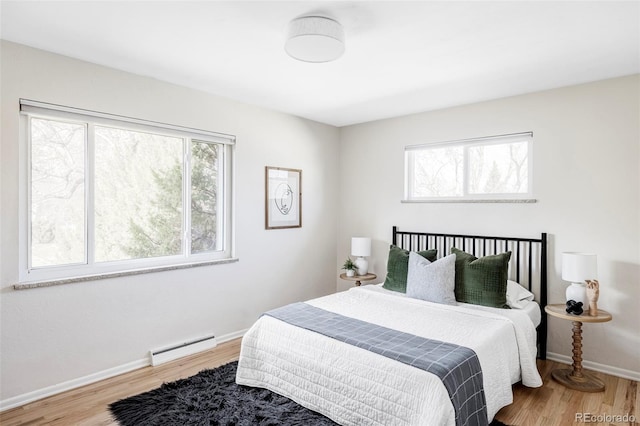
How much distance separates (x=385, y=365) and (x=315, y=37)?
6.47 feet

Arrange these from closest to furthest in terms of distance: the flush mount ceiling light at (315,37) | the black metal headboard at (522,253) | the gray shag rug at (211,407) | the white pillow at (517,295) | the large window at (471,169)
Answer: the flush mount ceiling light at (315,37) → the gray shag rug at (211,407) → the white pillow at (517,295) → the black metal headboard at (522,253) → the large window at (471,169)

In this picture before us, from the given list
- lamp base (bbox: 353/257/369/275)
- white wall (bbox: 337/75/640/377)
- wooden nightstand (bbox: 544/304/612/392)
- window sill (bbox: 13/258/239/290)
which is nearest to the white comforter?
wooden nightstand (bbox: 544/304/612/392)

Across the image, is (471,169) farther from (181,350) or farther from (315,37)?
(181,350)

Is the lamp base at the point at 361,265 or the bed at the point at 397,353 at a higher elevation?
the lamp base at the point at 361,265

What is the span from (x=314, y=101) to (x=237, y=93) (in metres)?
0.80

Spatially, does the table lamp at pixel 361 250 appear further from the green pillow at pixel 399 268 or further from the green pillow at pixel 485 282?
the green pillow at pixel 485 282

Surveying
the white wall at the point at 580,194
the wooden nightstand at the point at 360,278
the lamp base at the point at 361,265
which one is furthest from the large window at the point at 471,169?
the wooden nightstand at the point at 360,278

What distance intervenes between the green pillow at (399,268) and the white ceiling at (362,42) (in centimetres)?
160

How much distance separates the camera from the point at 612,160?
3.16m

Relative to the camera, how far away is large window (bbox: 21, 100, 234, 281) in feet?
9.14

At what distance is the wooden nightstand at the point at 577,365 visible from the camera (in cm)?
286

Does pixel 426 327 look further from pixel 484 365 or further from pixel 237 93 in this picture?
pixel 237 93

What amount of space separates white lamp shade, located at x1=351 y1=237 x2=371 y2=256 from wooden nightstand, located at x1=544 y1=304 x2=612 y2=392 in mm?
1961

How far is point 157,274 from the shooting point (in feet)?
11.0
